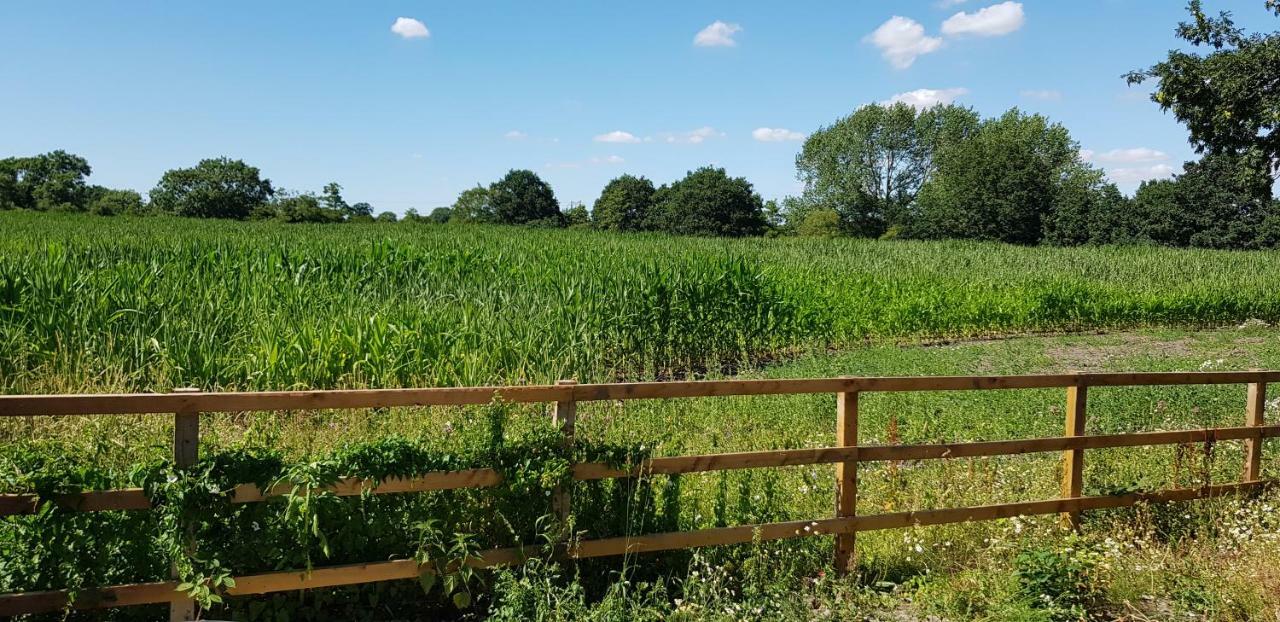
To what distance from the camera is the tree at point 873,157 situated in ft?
282

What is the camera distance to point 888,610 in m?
4.56

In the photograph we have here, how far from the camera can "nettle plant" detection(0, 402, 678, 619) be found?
12.3ft

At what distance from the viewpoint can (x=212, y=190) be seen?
4006 inches

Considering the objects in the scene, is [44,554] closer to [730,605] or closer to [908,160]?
[730,605]

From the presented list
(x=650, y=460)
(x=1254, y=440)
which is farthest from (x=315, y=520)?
(x=1254, y=440)

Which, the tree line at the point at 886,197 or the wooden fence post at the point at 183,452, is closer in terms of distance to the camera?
the wooden fence post at the point at 183,452

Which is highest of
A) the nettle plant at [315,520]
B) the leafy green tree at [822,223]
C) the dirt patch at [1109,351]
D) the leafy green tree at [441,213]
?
the leafy green tree at [441,213]

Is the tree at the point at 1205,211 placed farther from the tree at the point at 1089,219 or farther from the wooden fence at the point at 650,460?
the wooden fence at the point at 650,460

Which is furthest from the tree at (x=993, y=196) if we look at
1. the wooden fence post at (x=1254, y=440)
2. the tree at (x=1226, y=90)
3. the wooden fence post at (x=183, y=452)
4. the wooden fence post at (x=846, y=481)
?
the wooden fence post at (x=183, y=452)

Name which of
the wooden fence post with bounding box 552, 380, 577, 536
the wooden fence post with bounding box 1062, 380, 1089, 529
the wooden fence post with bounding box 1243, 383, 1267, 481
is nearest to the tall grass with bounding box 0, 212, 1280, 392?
the wooden fence post with bounding box 552, 380, 577, 536

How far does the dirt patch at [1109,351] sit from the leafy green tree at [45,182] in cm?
8804

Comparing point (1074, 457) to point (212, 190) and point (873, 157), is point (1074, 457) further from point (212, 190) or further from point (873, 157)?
point (212, 190)

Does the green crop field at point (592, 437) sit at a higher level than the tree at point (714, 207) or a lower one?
lower

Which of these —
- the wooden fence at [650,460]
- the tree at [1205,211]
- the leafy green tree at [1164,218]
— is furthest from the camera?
the leafy green tree at [1164,218]
